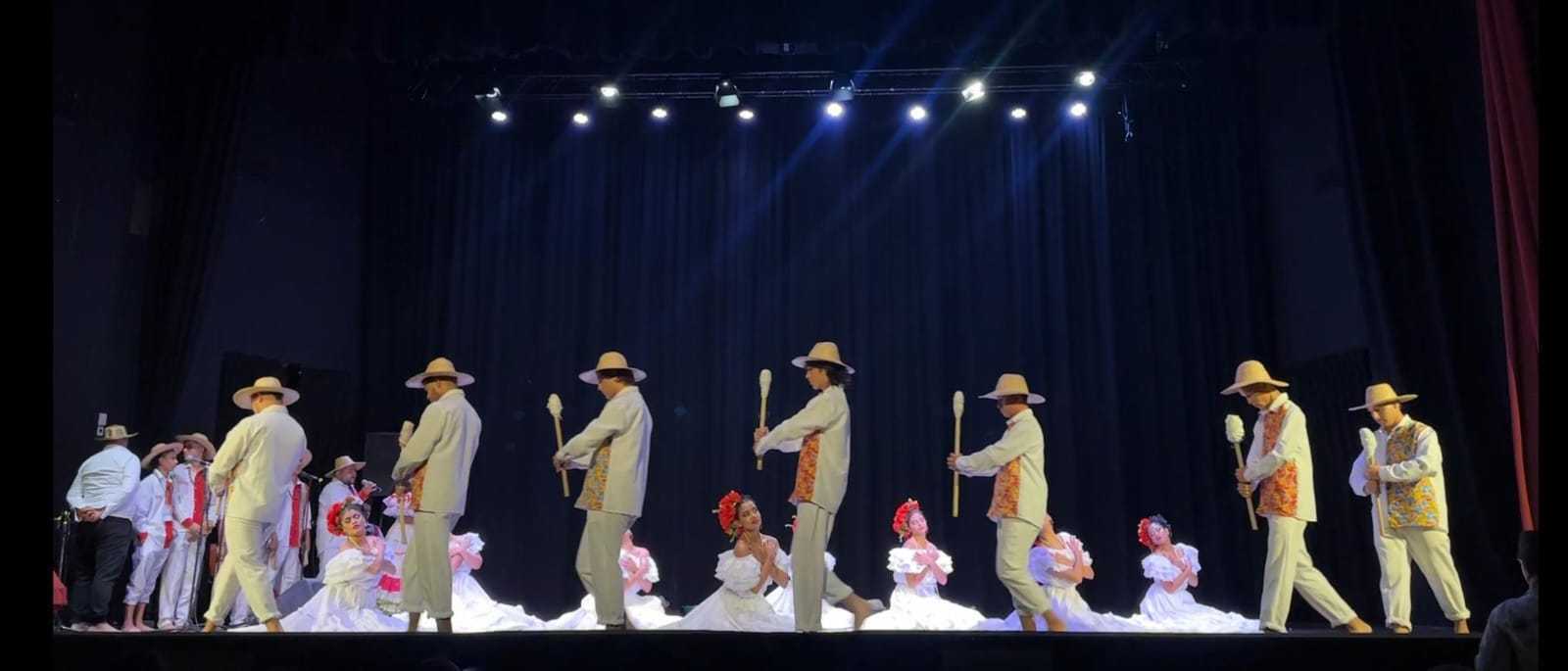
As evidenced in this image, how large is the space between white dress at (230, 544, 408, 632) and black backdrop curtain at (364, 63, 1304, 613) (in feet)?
9.10

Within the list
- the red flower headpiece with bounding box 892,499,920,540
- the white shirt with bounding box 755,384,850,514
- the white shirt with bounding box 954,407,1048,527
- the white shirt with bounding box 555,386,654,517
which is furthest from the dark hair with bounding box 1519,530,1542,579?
the red flower headpiece with bounding box 892,499,920,540

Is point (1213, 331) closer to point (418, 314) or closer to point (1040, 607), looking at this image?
point (1040, 607)

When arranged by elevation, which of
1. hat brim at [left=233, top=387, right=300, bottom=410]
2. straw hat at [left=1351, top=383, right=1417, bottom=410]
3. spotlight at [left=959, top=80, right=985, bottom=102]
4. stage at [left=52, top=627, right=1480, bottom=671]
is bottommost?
stage at [left=52, top=627, right=1480, bottom=671]

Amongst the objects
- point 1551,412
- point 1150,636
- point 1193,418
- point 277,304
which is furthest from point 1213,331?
point 1551,412

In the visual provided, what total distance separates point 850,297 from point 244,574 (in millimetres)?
6493

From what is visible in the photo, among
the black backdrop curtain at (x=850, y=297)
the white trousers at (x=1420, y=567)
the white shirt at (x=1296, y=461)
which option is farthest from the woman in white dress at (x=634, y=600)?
the white trousers at (x=1420, y=567)

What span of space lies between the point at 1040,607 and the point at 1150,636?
1215 millimetres

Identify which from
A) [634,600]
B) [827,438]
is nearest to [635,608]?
[634,600]

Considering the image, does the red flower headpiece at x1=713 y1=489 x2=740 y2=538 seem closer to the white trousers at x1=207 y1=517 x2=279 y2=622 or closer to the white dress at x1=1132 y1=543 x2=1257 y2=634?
the white trousers at x1=207 y1=517 x2=279 y2=622

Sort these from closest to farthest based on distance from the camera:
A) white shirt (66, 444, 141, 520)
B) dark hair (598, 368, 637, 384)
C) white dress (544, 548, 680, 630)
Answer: dark hair (598, 368, 637, 384)
white shirt (66, 444, 141, 520)
white dress (544, 548, 680, 630)

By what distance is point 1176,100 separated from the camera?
11422mm

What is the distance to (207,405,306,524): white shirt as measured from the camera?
6762 mm

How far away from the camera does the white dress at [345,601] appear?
825 centimetres

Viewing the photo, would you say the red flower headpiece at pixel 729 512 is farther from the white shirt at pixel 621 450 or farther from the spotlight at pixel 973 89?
the spotlight at pixel 973 89
